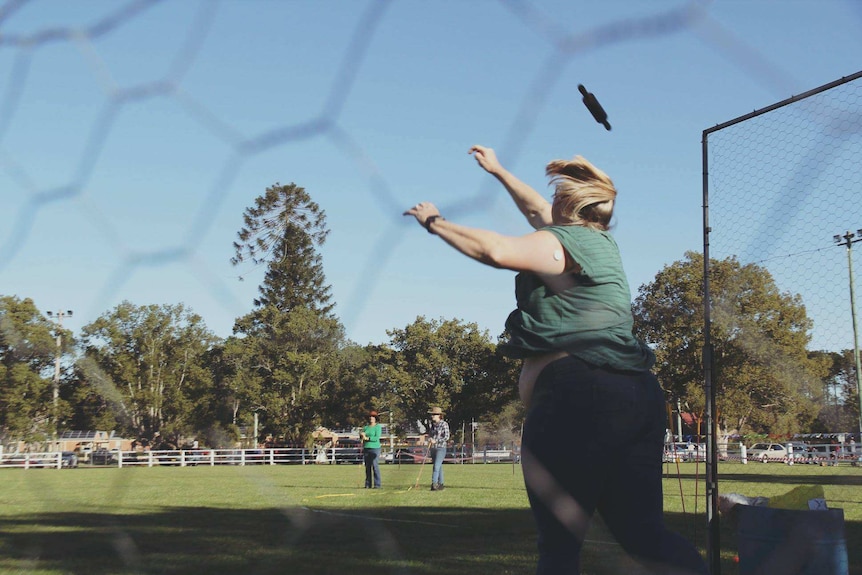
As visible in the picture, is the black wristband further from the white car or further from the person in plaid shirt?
the white car

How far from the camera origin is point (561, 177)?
2443 mm

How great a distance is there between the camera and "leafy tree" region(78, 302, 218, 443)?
3.20m

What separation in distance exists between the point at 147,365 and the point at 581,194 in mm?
2074

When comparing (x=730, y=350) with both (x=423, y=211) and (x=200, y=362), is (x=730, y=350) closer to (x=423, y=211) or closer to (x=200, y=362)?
(x=200, y=362)

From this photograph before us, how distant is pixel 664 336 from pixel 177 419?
49.9 ft

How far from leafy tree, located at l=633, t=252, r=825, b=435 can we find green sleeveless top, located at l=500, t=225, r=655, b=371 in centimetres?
601

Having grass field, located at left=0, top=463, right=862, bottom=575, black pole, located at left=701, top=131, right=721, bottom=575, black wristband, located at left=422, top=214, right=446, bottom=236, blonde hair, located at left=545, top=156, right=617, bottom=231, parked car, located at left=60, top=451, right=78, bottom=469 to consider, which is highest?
blonde hair, located at left=545, top=156, right=617, bottom=231

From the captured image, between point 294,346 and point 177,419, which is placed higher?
point 294,346

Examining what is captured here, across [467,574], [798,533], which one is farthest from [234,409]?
[798,533]

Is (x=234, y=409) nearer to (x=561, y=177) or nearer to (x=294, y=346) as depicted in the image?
(x=294, y=346)

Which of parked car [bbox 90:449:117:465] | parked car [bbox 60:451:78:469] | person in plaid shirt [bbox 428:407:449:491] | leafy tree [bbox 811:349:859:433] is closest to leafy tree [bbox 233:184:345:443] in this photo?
leafy tree [bbox 811:349:859:433]

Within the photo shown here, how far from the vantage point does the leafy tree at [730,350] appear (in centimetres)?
1156

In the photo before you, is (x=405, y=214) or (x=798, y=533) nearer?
(x=405, y=214)

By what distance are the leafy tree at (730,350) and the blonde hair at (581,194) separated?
5878 mm
